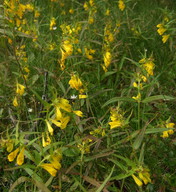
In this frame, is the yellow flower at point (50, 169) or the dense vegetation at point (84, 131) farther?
the dense vegetation at point (84, 131)

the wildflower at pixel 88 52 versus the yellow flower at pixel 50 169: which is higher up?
the yellow flower at pixel 50 169

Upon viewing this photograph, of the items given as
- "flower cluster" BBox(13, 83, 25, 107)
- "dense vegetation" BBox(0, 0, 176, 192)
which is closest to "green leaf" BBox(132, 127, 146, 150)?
"dense vegetation" BBox(0, 0, 176, 192)

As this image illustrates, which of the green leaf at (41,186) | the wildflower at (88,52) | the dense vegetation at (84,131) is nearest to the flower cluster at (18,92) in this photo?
the dense vegetation at (84,131)

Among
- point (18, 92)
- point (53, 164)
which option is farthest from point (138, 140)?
point (18, 92)

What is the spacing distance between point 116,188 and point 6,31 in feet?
3.49

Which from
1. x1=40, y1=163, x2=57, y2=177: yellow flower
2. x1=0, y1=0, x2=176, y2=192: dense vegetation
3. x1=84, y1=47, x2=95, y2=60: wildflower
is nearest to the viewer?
x1=40, y1=163, x2=57, y2=177: yellow flower

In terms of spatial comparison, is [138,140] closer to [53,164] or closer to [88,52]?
[53,164]

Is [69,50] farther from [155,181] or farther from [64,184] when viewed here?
[155,181]

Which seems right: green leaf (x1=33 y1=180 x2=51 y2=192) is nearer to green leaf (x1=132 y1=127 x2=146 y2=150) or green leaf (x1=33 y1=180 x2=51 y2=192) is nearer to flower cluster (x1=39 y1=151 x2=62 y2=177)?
flower cluster (x1=39 y1=151 x2=62 y2=177)

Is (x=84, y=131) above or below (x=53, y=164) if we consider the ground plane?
below

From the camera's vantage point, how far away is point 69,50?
1581 mm

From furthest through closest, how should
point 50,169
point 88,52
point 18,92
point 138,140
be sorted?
point 88,52 < point 18,92 < point 138,140 < point 50,169

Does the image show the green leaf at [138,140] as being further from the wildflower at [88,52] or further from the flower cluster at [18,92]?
the wildflower at [88,52]

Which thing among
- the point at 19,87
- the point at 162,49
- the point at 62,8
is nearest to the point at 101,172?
the point at 19,87
